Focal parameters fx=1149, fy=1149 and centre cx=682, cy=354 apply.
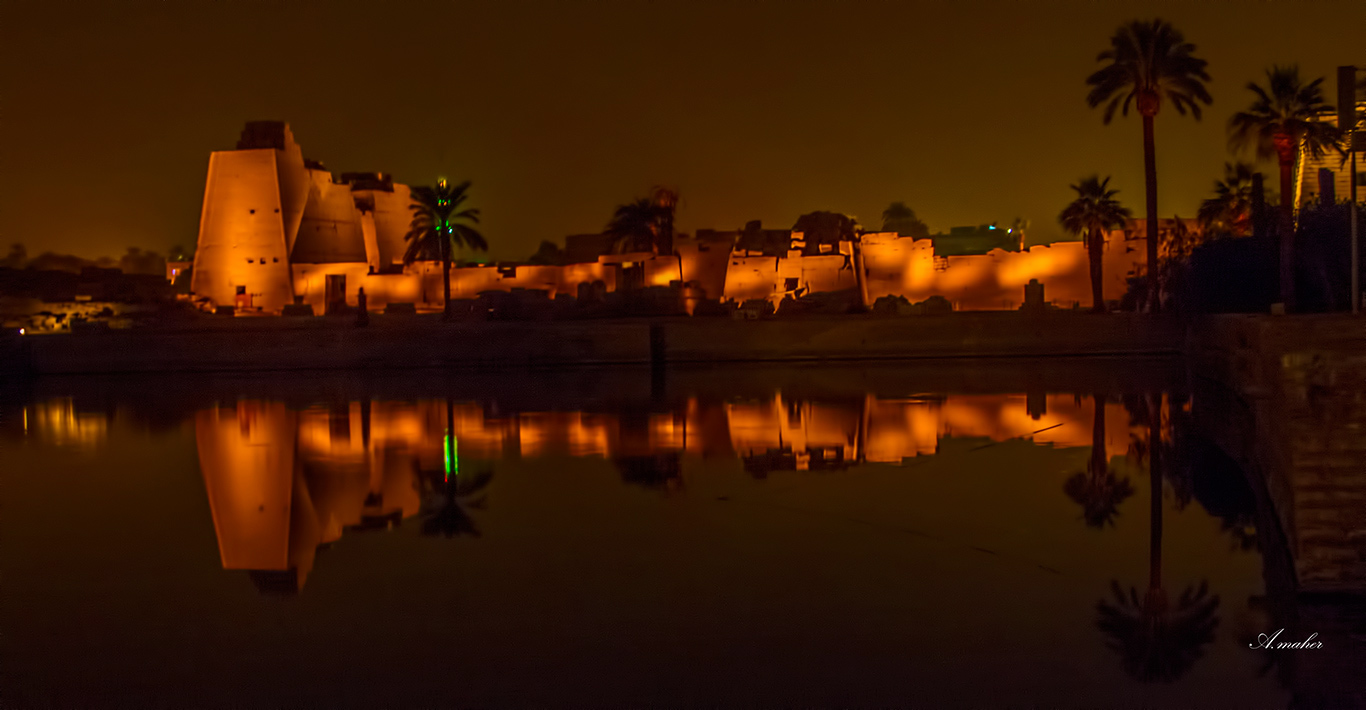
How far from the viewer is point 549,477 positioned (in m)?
13.0

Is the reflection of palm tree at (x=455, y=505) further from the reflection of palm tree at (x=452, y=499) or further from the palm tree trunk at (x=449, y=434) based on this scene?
the palm tree trunk at (x=449, y=434)

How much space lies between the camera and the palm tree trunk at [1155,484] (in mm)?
8086

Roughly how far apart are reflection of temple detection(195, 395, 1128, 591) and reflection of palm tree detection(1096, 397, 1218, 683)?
218 inches

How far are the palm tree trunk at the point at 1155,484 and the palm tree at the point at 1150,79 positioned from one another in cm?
1571

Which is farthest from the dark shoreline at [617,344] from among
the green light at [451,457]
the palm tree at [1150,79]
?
the green light at [451,457]

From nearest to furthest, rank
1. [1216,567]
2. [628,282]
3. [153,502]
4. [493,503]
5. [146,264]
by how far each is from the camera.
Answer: [1216,567]
[493,503]
[153,502]
[628,282]
[146,264]

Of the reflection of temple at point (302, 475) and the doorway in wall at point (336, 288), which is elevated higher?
the doorway in wall at point (336, 288)

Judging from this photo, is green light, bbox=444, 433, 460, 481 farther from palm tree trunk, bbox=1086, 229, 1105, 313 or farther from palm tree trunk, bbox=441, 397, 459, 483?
palm tree trunk, bbox=1086, 229, 1105, 313

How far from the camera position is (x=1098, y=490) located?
444 inches

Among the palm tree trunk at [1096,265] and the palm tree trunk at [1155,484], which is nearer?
the palm tree trunk at [1155,484]

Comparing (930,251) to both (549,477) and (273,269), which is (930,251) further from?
A: (549,477)

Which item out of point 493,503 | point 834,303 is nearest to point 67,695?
point 493,503

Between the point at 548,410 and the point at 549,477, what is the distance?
758cm

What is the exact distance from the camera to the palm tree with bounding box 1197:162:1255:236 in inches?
1591
